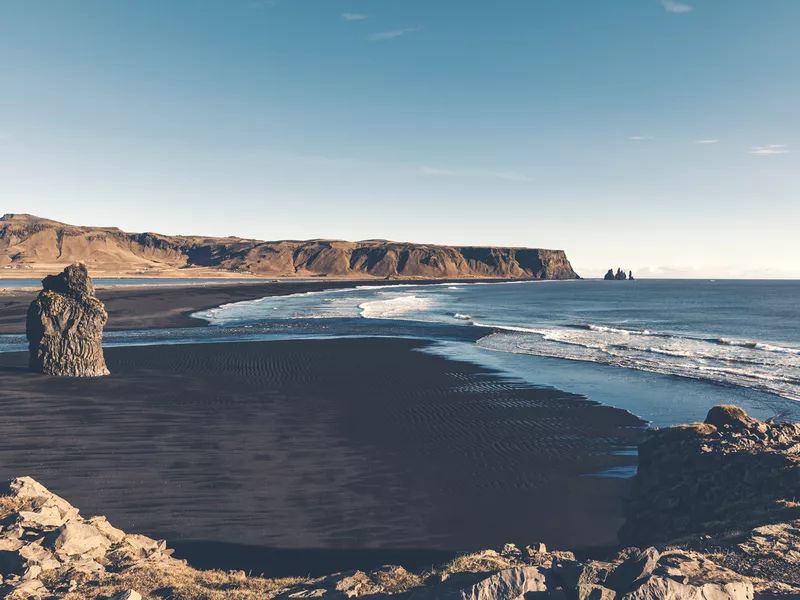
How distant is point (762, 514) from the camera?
370 inches

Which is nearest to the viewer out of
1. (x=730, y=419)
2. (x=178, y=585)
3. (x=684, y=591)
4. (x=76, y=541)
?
(x=684, y=591)

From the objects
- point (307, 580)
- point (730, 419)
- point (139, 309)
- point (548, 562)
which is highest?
point (730, 419)

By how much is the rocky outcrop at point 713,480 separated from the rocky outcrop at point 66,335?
80.6 feet

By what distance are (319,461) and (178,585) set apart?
7.63m

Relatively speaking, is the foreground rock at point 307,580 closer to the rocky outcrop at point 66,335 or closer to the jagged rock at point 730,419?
the jagged rock at point 730,419

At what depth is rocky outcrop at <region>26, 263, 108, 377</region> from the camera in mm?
24156

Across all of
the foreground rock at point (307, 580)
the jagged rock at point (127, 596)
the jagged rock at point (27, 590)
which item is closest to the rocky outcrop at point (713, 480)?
the foreground rock at point (307, 580)

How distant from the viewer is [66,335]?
2453cm

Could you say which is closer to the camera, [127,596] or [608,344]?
[127,596]

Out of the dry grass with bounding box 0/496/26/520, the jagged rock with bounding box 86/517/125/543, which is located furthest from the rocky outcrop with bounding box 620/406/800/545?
the dry grass with bounding box 0/496/26/520

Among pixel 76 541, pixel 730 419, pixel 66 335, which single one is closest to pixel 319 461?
pixel 76 541

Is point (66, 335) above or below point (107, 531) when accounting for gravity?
above

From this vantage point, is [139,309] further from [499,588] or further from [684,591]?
[684,591]

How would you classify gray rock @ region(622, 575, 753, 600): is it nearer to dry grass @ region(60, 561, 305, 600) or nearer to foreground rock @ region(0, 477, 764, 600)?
foreground rock @ region(0, 477, 764, 600)
